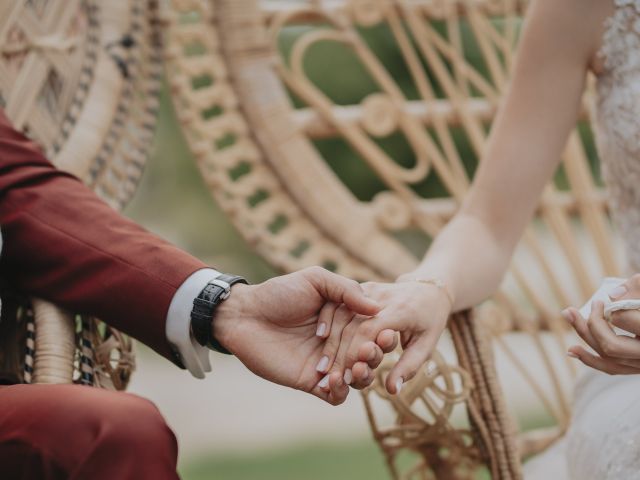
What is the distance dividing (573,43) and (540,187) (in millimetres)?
180

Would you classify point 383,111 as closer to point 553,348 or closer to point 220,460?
point 220,460

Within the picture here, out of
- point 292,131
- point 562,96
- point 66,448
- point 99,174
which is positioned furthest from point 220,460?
point 66,448

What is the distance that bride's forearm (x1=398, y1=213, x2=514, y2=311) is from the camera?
3.66ft

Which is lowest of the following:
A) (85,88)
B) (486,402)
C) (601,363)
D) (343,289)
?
(486,402)

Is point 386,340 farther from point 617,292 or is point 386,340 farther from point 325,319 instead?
point 617,292

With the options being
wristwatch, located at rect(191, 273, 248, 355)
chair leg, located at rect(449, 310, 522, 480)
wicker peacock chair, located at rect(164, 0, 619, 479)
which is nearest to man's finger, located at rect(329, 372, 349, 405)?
wristwatch, located at rect(191, 273, 248, 355)

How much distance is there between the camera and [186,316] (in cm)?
100

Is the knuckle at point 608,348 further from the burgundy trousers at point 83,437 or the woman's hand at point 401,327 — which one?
the burgundy trousers at point 83,437

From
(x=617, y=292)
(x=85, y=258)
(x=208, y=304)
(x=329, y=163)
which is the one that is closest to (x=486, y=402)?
(x=617, y=292)

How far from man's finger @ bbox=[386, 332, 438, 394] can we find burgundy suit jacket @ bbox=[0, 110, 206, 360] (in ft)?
0.76

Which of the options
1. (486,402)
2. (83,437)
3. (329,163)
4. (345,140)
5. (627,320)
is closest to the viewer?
(83,437)

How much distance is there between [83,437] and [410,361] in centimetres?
35

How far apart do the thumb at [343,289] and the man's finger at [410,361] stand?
0.20 feet

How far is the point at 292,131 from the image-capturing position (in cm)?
167
